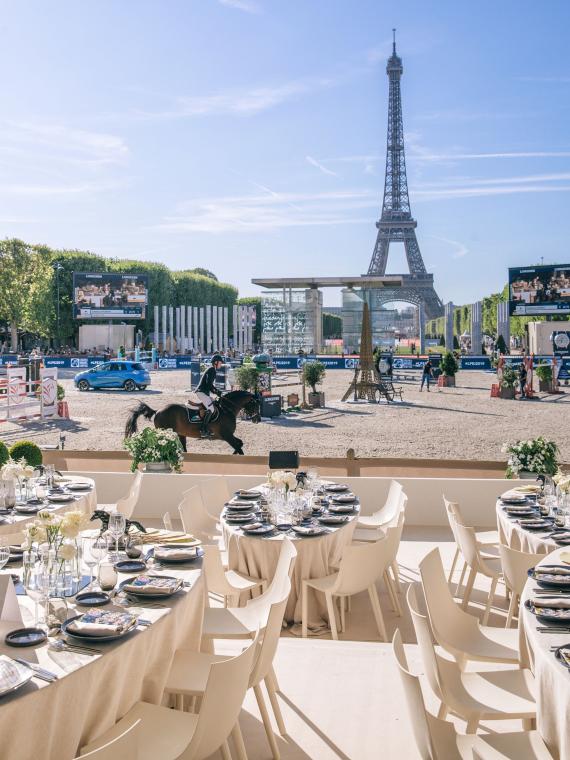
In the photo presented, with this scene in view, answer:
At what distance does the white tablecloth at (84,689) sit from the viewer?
9.24ft

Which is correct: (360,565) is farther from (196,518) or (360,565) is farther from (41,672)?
(41,672)

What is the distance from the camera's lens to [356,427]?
20000 millimetres

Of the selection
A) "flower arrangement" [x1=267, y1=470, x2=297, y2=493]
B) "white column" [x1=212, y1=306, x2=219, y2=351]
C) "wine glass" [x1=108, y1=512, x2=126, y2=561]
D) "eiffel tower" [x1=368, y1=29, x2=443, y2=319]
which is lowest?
"flower arrangement" [x1=267, y1=470, x2=297, y2=493]

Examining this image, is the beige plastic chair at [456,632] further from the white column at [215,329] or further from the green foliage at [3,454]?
the white column at [215,329]

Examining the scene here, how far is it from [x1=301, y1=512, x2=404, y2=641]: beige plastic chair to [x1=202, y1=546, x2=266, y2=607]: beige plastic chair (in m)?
0.41

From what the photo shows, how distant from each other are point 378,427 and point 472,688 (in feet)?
52.8

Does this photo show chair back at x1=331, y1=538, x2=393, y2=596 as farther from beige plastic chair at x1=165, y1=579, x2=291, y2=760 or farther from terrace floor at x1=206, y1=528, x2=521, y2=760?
beige plastic chair at x1=165, y1=579, x2=291, y2=760

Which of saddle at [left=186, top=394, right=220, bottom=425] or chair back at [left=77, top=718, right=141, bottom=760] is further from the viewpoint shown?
saddle at [left=186, top=394, right=220, bottom=425]

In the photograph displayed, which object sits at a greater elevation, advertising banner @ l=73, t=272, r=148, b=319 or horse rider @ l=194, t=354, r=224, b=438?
advertising banner @ l=73, t=272, r=148, b=319

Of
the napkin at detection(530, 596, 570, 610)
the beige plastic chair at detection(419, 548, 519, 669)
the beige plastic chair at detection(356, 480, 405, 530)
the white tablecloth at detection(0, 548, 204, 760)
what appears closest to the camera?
the white tablecloth at detection(0, 548, 204, 760)

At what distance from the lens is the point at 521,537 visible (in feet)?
19.1

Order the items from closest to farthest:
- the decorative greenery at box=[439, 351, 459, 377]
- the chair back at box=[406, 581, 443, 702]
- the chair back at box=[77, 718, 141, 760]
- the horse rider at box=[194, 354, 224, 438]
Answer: the chair back at box=[77, 718, 141, 760] → the chair back at box=[406, 581, 443, 702] → the horse rider at box=[194, 354, 224, 438] → the decorative greenery at box=[439, 351, 459, 377]

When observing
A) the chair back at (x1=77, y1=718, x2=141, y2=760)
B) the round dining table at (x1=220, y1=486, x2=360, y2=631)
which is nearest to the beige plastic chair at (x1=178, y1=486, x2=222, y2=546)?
the round dining table at (x1=220, y1=486, x2=360, y2=631)

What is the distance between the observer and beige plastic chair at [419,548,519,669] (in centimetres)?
427
